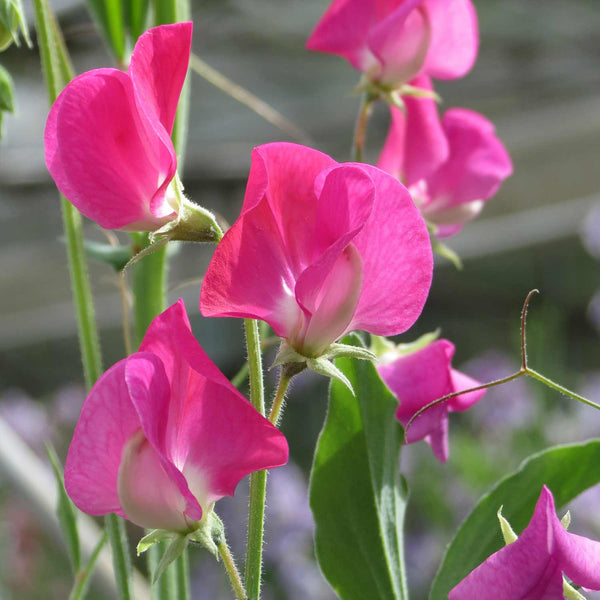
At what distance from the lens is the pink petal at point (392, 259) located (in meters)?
0.28

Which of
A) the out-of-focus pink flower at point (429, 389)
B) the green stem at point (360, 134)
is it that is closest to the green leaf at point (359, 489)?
the out-of-focus pink flower at point (429, 389)

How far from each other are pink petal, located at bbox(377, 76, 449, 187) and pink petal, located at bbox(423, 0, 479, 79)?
1 centimetres

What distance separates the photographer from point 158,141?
0.29 m

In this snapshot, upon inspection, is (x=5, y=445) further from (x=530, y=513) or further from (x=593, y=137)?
(x=593, y=137)

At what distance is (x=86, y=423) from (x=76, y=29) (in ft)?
1.08

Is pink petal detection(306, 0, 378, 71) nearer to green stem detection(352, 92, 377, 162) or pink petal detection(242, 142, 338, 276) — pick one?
green stem detection(352, 92, 377, 162)

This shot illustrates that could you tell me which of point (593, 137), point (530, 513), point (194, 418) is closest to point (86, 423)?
point (194, 418)

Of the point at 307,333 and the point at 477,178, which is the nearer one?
the point at 307,333

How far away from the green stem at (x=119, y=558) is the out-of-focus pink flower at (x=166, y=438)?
0.10 metres

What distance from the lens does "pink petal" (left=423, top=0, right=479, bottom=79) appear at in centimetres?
44

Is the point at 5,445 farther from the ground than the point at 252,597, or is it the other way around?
the point at 252,597

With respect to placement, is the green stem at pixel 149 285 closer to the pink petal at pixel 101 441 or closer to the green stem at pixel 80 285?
the green stem at pixel 80 285

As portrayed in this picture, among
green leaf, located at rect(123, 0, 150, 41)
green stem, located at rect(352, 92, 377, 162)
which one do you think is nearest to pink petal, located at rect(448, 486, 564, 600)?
green stem, located at rect(352, 92, 377, 162)

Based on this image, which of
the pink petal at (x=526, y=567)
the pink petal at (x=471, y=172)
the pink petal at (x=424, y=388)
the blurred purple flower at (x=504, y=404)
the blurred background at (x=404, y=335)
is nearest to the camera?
the pink petal at (x=526, y=567)
